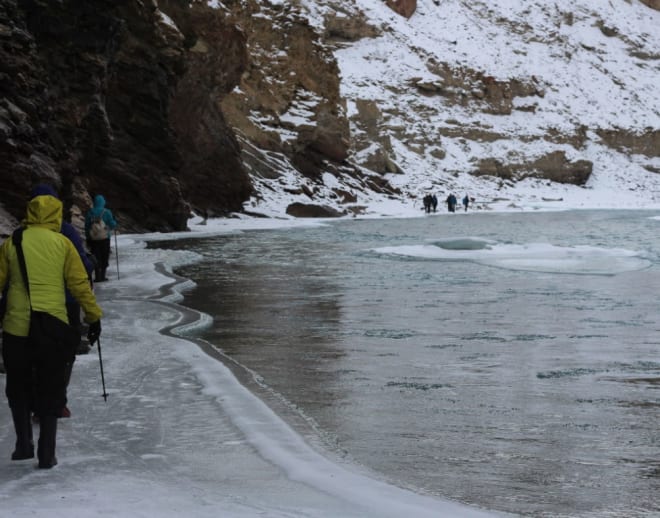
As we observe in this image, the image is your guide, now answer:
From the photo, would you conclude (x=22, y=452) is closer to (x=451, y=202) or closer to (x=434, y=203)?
(x=434, y=203)

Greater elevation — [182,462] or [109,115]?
[109,115]

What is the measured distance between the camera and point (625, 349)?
10.1m

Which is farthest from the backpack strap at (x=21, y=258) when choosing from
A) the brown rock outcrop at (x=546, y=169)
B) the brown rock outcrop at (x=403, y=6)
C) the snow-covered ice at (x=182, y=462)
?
the brown rock outcrop at (x=403, y=6)

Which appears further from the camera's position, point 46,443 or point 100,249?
point 100,249

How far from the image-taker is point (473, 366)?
30.0ft

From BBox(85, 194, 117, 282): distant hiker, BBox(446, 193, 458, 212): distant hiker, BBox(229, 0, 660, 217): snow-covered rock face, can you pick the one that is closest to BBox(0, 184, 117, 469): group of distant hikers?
BBox(85, 194, 117, 282): distant hiker

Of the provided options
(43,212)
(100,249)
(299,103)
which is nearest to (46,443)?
(43,212)

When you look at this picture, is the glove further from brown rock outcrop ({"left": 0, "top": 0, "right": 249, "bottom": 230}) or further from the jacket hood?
brown rock outcrop ({"left": 0, "top": 0, "right": 249, "bottom": 230})

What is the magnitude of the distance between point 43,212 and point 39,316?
1.96ft

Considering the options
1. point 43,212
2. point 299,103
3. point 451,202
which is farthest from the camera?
point 451,202

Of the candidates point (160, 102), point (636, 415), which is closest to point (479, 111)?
point (160, 102)

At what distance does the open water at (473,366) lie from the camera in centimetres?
562

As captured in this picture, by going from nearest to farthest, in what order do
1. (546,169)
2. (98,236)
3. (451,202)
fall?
(98,236) → (451,202) → (546,169)

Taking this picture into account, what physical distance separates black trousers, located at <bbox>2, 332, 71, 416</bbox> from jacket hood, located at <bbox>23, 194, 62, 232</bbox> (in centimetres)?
66
